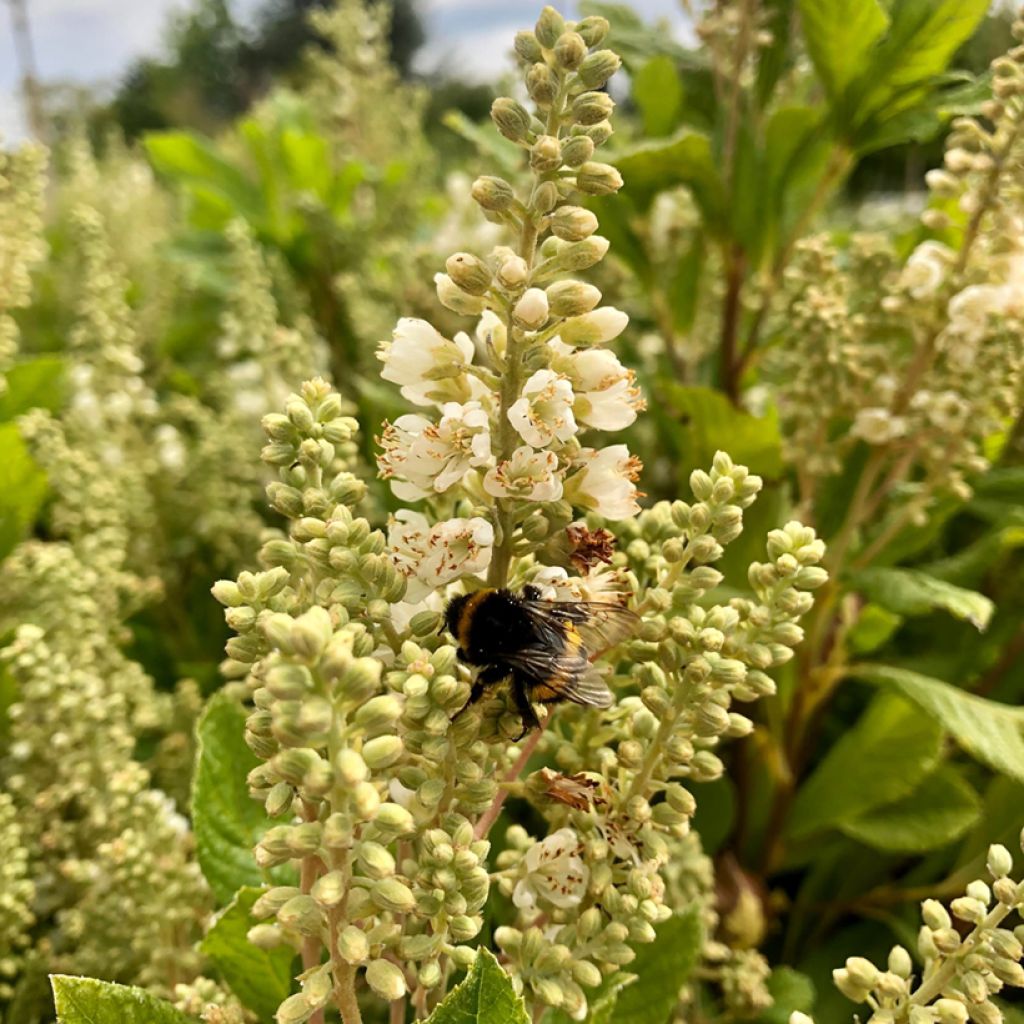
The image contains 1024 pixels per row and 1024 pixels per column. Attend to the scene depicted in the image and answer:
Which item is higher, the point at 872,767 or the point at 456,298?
the point at 456,298

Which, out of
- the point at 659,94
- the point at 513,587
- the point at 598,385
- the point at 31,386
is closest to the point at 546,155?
the point at 598,385

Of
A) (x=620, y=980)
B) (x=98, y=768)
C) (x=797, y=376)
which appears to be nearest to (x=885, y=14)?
(x=797, y=376)

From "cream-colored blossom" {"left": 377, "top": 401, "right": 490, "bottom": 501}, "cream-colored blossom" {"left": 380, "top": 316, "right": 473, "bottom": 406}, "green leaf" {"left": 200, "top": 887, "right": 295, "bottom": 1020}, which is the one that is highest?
"cream-colored blossom" {"left": 380, "top": 316, "right": 473, "bottom": 406}

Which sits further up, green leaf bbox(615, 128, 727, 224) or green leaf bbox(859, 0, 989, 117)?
green leaf bbox(859, 0, 989, 117)

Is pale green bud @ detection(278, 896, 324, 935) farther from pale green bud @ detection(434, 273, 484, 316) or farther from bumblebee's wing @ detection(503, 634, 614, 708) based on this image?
pale green bud @ detection(434, 273, 484, 316)

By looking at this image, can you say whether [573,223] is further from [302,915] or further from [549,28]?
[302,915]

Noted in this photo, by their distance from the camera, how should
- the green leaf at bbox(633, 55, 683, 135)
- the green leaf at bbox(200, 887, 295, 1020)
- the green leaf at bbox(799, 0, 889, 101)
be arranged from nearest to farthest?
the green leaf at bbox(200, 887, 295, 1020) < the green leaf at bbox(799, 0, 889, 101) < the green leaf at bbox(633, 55, 683, 135)

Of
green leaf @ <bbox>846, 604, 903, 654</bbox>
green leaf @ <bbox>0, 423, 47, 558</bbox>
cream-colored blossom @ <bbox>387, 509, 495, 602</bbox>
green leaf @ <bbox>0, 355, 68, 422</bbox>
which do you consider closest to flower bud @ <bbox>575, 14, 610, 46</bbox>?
cream-colored blossom @ <bbox>387, 509, 495, 602</bbox>
